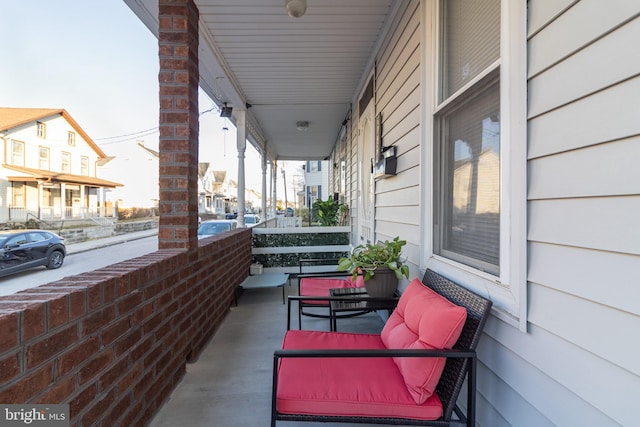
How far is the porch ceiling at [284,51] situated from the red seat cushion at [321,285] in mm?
2396

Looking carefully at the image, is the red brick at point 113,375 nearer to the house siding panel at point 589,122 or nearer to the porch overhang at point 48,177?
the house siding panel at point 589,122

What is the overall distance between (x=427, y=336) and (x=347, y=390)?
1.39 ft

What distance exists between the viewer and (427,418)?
1.30 m

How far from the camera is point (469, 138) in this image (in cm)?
162

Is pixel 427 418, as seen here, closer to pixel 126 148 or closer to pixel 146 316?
pixel 146 316

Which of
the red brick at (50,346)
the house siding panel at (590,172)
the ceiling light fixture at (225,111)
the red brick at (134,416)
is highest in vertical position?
the ceiling light fixture at (225,111)

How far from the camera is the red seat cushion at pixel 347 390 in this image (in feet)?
4.29

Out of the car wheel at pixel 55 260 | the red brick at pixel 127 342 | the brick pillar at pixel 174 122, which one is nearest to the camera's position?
the red brick at pixel 127 342

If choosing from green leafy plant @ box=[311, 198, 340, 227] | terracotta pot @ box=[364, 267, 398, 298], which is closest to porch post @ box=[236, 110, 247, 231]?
green leafy plant @ box=[311, 198, 340, 227]

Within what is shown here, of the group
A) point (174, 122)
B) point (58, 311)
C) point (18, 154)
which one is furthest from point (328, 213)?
point (58, 311)

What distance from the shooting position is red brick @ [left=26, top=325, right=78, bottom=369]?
939 mm

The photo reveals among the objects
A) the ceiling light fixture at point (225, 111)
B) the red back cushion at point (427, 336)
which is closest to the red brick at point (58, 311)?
the red back cushion at point (427, 336)

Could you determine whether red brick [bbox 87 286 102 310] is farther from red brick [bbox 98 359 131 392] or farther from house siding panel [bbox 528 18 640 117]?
house siding panel [bbox 528 18 640 117]

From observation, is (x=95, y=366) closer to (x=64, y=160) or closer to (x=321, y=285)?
(x=321, y=285)
